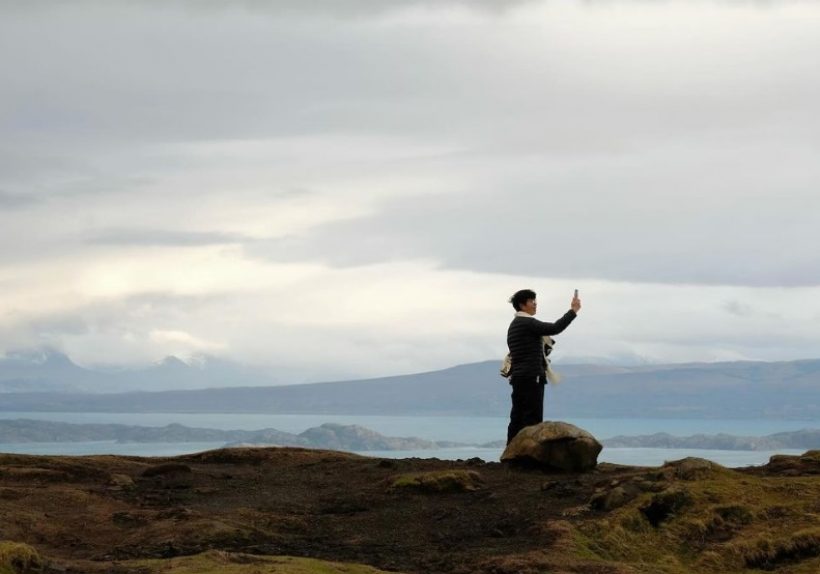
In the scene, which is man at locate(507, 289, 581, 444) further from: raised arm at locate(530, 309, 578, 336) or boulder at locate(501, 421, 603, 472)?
boulder at locate(501, 421, 603, 472)

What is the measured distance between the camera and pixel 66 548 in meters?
19.8

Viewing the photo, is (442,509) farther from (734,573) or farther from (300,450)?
(300,450)

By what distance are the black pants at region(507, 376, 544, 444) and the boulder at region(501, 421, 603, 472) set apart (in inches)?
72.4

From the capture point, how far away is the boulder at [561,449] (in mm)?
26094

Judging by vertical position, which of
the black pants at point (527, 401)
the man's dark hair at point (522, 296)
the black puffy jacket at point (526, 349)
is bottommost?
the black pants at point (527, 401)

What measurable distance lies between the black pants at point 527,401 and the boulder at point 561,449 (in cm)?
184

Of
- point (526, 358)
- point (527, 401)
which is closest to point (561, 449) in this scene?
point (527, 401)

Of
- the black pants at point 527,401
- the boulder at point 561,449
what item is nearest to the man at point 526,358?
the black pants at point 527,401

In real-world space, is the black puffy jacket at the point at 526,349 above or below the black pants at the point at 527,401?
above

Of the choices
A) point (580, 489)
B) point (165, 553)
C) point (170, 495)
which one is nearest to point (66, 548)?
point (165, 553)

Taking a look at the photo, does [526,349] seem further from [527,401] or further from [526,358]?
[527,401]

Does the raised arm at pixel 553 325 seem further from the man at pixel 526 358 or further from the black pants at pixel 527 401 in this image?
the black pants at pixel 527 401

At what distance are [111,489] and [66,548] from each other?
5.85 meters

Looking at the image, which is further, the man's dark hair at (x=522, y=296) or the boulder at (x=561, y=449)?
the man's dark hair at (x=522, y=296)
